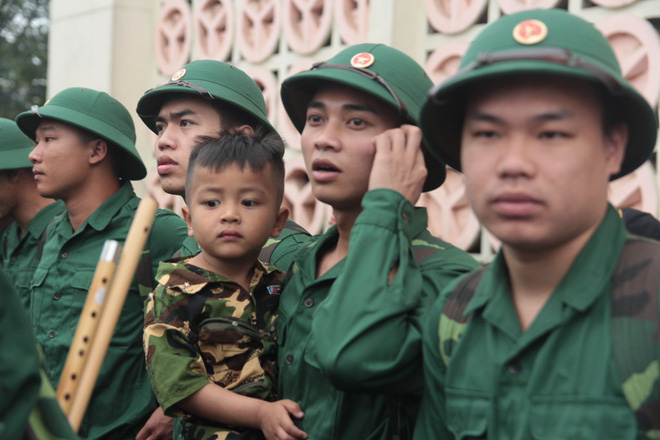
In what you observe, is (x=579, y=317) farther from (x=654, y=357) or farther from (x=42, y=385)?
(x=42, y=385)

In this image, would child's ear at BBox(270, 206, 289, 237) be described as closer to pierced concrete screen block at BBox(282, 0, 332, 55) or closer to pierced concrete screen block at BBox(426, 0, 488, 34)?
pierced concrete screen block at BBox(426, 0, 488, 34)

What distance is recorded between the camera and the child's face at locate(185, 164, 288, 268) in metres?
2.86

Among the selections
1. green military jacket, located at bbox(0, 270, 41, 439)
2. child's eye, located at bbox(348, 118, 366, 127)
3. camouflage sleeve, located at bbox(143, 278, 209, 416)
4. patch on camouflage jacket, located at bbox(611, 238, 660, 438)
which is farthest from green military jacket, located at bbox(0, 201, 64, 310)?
patch on camouflage jacket, located at bbox(611, 238, 660, 438)

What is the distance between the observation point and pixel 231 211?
9.39 ft

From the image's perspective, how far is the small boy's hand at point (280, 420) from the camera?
2.51 metres

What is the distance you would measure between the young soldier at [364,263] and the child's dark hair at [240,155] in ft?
0.77

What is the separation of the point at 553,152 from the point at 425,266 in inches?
28.3

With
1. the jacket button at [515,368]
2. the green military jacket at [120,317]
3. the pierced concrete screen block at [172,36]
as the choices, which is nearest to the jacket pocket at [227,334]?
the green military jacket at [120,317]

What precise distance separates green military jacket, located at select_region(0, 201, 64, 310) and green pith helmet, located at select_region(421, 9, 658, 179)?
3105 mm

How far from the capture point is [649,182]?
438 centimetres

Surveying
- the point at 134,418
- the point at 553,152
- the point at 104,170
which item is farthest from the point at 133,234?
the point at 104,170

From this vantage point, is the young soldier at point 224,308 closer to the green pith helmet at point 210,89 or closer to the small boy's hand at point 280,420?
the small boy's hand at point 280,420

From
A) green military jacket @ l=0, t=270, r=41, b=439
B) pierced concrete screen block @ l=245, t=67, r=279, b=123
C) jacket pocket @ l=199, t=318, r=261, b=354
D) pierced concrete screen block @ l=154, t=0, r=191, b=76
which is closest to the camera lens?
green military jacket @ l=0, t=270, r=41, b=439

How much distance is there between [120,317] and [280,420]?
1281mm
